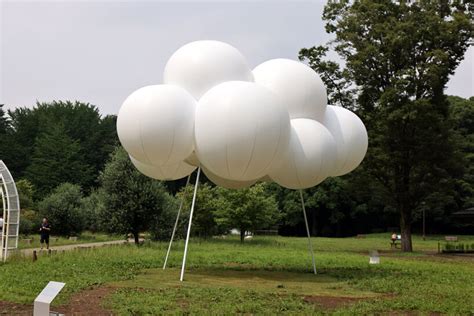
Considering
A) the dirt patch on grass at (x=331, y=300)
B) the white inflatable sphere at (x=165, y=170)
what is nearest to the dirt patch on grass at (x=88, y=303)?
the dirt patch on grass at (x=331, y=300)

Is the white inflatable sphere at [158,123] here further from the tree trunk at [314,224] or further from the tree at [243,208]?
the tree trunk at [314,224]

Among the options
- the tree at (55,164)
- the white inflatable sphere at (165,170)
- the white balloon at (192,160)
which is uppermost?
the tree at (55,164)

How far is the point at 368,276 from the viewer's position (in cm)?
1738

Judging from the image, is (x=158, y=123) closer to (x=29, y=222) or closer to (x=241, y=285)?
(x=241, y=285)

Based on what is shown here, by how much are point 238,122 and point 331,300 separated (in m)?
4.70

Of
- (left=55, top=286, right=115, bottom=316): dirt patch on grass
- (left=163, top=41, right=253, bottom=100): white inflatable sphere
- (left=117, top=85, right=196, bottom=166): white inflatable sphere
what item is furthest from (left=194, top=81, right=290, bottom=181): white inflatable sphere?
(left=55, top=286, right=115, bottom=316): dirt patch on grass

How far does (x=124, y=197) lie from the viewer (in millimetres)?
30828

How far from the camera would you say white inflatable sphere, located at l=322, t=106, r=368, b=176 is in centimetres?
1593

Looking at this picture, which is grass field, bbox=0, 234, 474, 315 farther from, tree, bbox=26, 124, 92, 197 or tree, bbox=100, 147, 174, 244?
tree, bbox=26, 124, 92, 197

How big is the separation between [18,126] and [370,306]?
243 feet

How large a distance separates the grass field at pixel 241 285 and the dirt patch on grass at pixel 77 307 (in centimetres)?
19

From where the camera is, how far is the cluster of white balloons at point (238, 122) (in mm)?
12758

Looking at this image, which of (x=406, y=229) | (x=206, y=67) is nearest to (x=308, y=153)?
(x=206, y=67)

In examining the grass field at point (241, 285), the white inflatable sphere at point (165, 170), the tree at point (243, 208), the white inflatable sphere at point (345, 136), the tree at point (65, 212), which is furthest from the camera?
the tree at point (65, 212)
